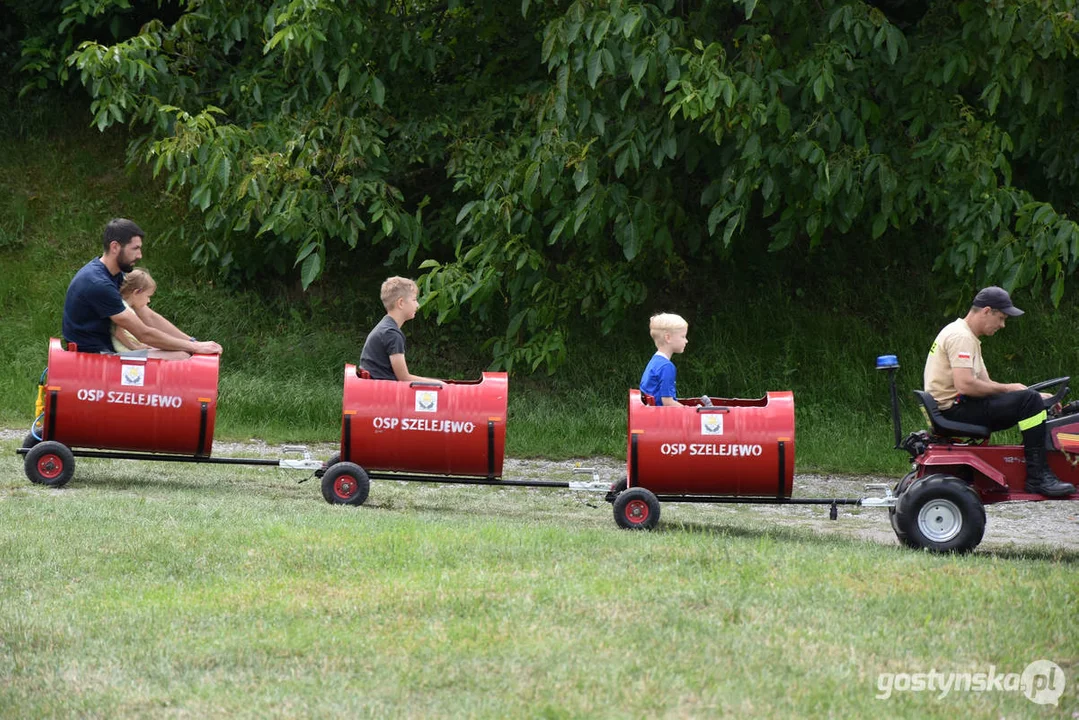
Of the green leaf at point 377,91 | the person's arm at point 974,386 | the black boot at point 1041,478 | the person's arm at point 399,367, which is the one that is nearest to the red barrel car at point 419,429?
the person's arm at point 399,367

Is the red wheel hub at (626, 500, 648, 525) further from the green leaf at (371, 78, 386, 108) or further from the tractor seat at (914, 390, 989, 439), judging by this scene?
the green leaf at (371, 78, 386, 108)

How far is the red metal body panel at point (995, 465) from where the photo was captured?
26.6 ft

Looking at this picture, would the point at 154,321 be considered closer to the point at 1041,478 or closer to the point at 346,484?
the point at 346,484

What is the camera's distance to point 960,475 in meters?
8.30

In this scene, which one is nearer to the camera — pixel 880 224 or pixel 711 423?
pixel 711 423

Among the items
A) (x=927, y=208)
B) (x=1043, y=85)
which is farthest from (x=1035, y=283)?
(x=927, y=208)

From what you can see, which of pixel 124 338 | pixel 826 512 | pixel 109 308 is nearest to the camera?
pixel 109 308

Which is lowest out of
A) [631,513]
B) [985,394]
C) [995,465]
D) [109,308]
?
[631,513]

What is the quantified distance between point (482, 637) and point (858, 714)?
60.6 inches

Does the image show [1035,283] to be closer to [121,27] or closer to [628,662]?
[628,662]

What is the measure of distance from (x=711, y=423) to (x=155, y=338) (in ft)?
13.2

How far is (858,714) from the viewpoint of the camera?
15.2ft

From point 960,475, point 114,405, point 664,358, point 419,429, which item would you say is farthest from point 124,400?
point 960,475

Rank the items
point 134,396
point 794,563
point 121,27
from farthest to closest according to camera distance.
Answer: point 121,27 < point 134,396 < point 794,563
